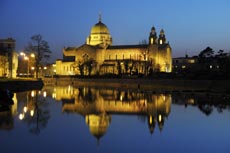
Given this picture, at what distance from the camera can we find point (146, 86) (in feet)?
207

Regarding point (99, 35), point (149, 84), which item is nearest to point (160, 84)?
point (149, 84)

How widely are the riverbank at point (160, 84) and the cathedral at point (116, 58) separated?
1211cm

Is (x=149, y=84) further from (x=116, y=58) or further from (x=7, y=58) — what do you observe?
(x=116, y=58)

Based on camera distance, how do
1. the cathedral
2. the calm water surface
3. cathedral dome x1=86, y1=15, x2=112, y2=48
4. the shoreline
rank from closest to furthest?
1. the calm water surface
2. the shoreline
3. the cathedral
4. cathedral dome x1=86, y1=15, x2=112, y2=48

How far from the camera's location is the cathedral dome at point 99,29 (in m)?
117

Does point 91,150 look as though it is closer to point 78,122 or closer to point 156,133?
point 156,133

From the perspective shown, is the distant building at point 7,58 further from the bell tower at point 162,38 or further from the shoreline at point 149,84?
the bell tower at point 162,38

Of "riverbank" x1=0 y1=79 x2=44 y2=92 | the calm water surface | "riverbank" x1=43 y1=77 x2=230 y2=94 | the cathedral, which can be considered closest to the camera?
the calm water surface

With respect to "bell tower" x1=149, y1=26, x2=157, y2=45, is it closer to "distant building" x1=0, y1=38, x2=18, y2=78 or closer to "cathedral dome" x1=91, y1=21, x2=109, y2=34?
"cathedral dome" x1=91, y1=21, x2=109, y2=34

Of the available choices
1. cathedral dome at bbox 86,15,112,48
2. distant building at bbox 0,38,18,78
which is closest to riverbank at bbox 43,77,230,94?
distant building at bbox 0,38,18,78

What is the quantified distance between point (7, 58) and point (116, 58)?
46.3m

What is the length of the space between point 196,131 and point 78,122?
6.26 metres

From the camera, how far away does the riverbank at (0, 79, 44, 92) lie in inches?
1602

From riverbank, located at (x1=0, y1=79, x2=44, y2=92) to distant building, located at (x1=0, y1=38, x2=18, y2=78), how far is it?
25.9 ft
